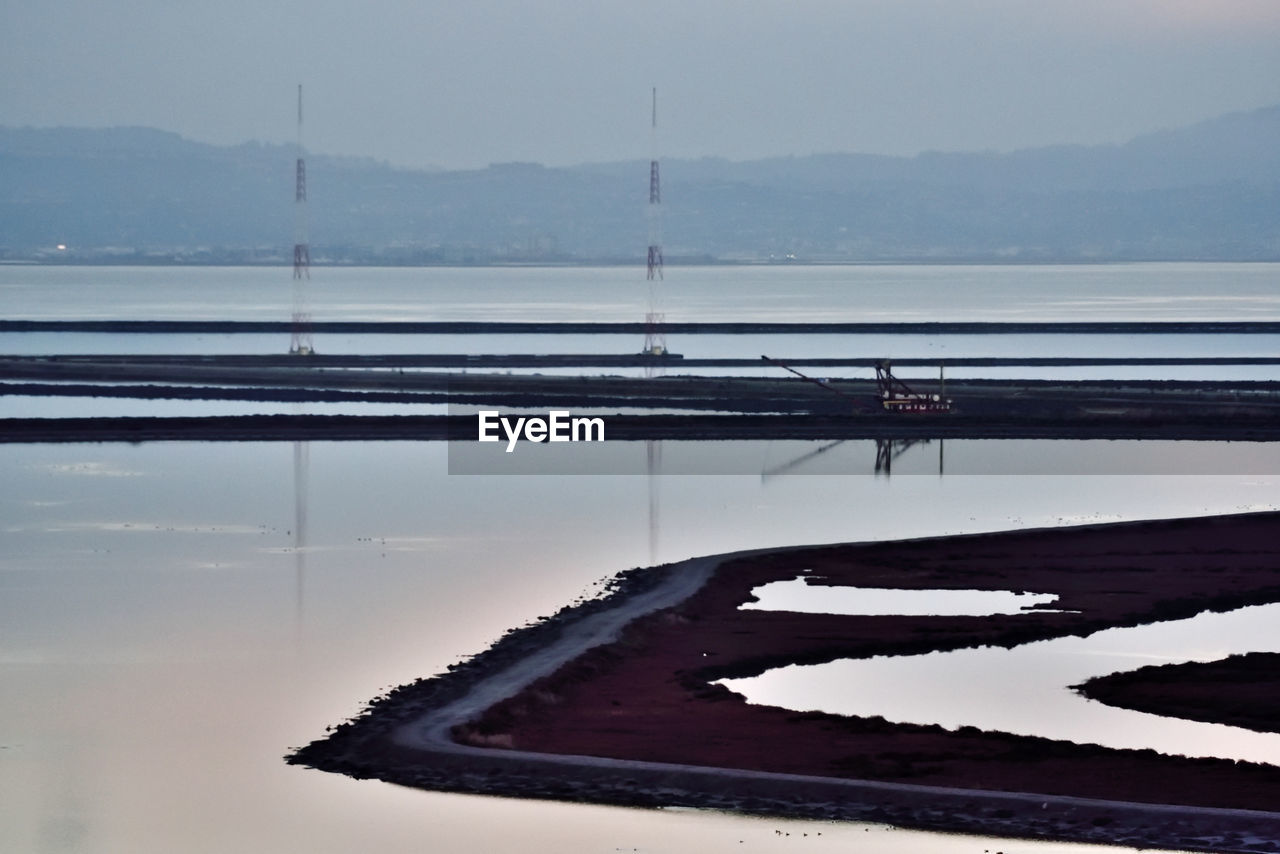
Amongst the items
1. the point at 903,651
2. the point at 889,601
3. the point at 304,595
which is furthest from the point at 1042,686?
the point at 304,595

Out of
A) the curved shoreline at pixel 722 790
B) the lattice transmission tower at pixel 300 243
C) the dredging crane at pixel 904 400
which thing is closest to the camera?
the curved shoreline at pixel 722 790

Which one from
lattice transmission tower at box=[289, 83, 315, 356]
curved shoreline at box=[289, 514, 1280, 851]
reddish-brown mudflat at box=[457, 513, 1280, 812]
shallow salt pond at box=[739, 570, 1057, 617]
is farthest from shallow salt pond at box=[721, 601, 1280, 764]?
lattice transmission tower at box=[289, 83, 315, 356]

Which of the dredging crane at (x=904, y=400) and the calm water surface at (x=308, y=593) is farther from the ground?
the dredging crane at (x=904, y=400)

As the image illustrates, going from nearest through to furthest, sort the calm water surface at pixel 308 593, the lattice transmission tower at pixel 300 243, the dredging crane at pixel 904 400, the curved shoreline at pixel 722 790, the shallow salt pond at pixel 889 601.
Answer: the curved shoreline at pixel 722 790 → the calm water surface at pixel 308 593 → the shallow salt pond at pixel 889 601 → the dredging crane at pixel 904 400 → the lattice transmission tower at pixel 300 243

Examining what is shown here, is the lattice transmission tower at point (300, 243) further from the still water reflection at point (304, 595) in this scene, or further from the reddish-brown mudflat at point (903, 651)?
the reddish-brown mudflat at point (903, 651)

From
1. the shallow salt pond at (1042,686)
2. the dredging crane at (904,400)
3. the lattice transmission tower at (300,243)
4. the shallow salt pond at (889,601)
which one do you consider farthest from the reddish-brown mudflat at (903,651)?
the lattice transmission tower at (300,243)

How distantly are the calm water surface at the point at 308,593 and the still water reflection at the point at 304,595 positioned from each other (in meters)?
0.04

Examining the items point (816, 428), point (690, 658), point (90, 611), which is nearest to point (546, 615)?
point (690, 658)

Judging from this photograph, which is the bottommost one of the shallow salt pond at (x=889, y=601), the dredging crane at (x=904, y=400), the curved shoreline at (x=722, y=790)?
the curved shoreline at (x=722, y=790)

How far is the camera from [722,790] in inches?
648

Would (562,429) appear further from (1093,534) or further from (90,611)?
(90,611)

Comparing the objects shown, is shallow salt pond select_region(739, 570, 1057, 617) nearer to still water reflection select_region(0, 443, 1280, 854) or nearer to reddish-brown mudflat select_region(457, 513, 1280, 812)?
reddish-brown mudflat select_region(457, 513, 1280, 812)

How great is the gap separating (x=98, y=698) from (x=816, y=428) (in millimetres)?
30523

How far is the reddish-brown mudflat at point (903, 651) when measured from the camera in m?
17.2
